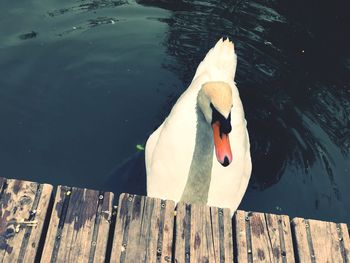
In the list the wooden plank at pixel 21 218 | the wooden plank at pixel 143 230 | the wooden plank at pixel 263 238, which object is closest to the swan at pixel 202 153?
the wooden plank at pixel 263 238

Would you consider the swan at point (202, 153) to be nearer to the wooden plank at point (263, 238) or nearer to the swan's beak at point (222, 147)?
the swan's beak at point (222, 147)

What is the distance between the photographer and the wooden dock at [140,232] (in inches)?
163

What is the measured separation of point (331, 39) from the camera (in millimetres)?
9609

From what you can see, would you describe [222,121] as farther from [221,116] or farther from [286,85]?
[286,85]

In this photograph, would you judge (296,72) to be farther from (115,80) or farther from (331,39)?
(115,80)

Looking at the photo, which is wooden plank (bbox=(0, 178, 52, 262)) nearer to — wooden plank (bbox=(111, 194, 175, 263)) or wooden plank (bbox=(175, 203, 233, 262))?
wooden plank (bbox=(111, 194, 175, 263))

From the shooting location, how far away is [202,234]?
4332 millimetres

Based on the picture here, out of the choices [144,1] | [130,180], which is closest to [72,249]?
[130,180]

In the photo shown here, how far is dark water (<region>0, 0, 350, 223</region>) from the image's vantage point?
7016 millimetres

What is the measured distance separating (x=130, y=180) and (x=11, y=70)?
2.95 meters

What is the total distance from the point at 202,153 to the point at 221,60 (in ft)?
7.11

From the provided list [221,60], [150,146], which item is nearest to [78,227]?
[150,146]

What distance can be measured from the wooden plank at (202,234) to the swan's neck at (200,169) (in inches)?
39.9

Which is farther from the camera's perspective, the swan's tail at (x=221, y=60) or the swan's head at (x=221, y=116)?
the swan's tail at (x=221, y=60)
